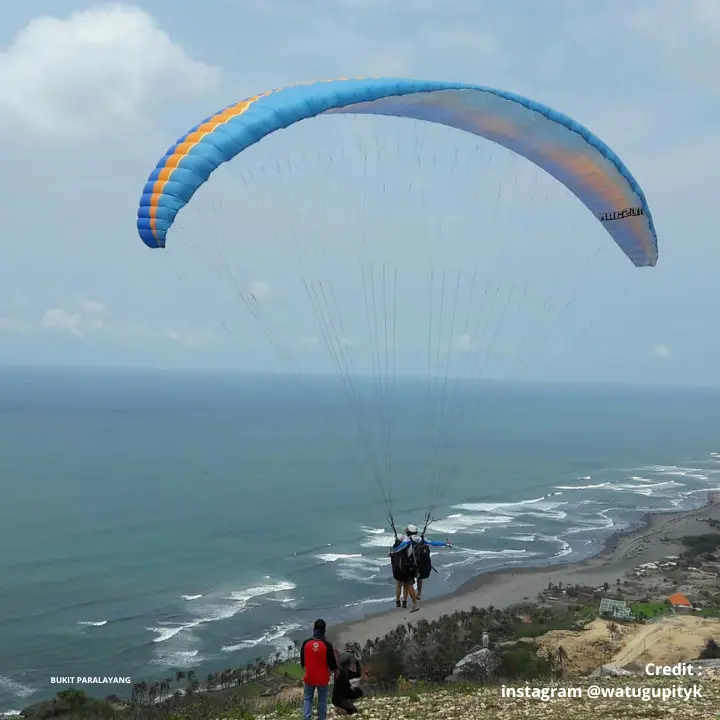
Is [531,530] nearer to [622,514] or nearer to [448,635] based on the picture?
[622,514]

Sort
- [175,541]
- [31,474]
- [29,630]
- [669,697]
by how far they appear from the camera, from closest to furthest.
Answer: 1. [669,697]
2. [29,630]
3. [175,541]
4. [31,474]

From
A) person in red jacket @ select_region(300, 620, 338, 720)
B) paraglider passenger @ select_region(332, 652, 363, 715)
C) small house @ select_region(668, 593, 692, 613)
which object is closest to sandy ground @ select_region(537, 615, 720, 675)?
small house @ select_region(668, 593, 692, 613)

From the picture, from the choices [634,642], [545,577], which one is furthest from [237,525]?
[634,642]

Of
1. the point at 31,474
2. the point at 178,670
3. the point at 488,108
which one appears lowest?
the point at 178,670

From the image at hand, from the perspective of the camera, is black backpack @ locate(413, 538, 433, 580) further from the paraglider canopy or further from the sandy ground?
the sandy ground

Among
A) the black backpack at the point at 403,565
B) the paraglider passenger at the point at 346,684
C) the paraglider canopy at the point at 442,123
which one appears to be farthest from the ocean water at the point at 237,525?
the paraglider canopy at the point at 442,123

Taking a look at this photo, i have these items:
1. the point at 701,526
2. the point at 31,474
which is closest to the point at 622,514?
the point at 701,526

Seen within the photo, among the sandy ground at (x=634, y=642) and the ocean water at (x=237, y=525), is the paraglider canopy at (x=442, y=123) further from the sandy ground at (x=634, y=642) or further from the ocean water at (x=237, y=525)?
the ocean water at (x=237, y=525)

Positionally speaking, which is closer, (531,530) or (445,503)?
(531,530)

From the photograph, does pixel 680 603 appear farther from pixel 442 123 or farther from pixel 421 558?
pixel 442 123
